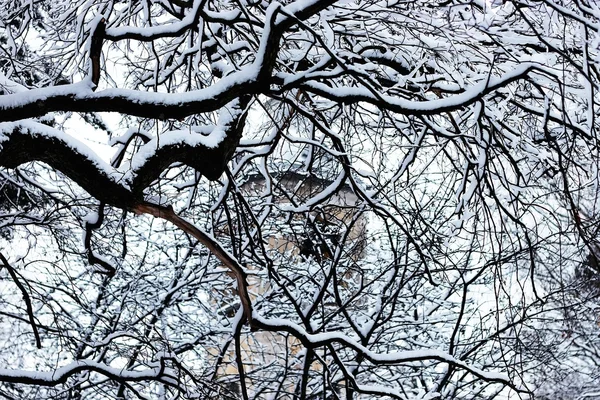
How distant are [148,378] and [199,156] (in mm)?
2553

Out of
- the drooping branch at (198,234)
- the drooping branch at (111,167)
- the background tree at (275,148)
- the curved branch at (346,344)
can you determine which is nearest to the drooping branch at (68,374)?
the background tree at (275,148)

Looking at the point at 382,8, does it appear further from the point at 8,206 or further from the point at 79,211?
the point at 8,206

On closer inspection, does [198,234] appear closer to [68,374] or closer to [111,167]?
[111,167]

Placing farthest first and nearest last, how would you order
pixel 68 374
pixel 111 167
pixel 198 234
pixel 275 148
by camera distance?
pixel 275 148 → pixel 68 374 → pixel 198 234 → pixel 111 167

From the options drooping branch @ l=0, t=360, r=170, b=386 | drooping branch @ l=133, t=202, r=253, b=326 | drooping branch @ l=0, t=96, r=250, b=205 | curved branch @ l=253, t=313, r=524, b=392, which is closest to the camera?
drooping branch @ l=0, t=96, r=250, b=205

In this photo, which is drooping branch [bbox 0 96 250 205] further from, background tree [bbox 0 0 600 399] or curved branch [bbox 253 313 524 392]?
curved branch [bbox 253 313 524 392]

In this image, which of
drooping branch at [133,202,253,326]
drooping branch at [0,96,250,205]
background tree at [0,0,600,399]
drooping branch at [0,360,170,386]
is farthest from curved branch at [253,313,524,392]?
drooping branch at [0,96,250,205]

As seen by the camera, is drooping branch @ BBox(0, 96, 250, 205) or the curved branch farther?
the curved branch

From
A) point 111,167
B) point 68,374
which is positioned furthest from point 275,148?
point 111,167

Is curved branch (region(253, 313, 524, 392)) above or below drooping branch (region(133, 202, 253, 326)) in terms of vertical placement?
below

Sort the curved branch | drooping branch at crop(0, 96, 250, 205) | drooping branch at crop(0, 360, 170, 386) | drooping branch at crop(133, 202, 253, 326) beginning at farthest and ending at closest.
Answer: drooping branch at crop(0, 360, 170, 386), the curved branch, drooping branch at crop(133, 202, 253, 326), drooping branch at crop(0, 96, 250, 205)

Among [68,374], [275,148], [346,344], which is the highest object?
[275,148]

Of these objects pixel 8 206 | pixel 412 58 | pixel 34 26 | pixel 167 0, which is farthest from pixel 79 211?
pixel 412 58

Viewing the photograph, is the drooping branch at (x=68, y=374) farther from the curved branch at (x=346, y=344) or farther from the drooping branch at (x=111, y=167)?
the drooping branch at (x=111, y=167)
